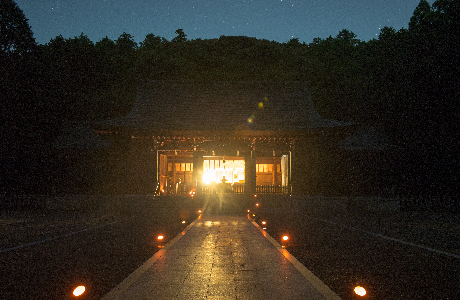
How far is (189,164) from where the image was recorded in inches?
920

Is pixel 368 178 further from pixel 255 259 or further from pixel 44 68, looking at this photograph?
pixel 44 68

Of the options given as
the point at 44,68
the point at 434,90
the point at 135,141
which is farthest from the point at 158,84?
the point at 434,90

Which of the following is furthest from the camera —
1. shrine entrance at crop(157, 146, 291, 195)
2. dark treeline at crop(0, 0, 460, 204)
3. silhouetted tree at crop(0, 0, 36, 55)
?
silhouetted tree at crop(0, 0, 36, 55)

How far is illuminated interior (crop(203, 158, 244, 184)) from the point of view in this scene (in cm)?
2283

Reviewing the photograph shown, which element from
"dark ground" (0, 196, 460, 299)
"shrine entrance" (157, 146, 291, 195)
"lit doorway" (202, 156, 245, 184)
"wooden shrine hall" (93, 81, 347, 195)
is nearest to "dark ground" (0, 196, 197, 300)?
"dark ground" (0, 196, 460, 299)

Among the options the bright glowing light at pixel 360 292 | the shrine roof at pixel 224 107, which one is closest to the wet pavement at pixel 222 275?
the bright glowing light at pixel 360 292

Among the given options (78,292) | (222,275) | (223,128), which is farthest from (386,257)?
(223,128)

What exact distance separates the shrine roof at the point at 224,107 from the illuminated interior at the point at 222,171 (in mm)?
4166

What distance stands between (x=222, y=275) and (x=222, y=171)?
17996 mm

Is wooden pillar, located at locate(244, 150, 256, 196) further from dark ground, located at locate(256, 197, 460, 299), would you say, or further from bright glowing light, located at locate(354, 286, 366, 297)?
bright glowing light, located at locate(354, 286, 366, 297)

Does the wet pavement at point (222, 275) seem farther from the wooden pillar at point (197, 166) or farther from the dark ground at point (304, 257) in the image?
the wooden pillar at point (197, 166)

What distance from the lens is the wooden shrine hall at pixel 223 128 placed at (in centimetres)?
1745

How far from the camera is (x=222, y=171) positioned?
2286 cm

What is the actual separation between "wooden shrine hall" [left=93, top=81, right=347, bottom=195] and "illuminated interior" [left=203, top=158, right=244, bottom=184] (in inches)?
2.5
